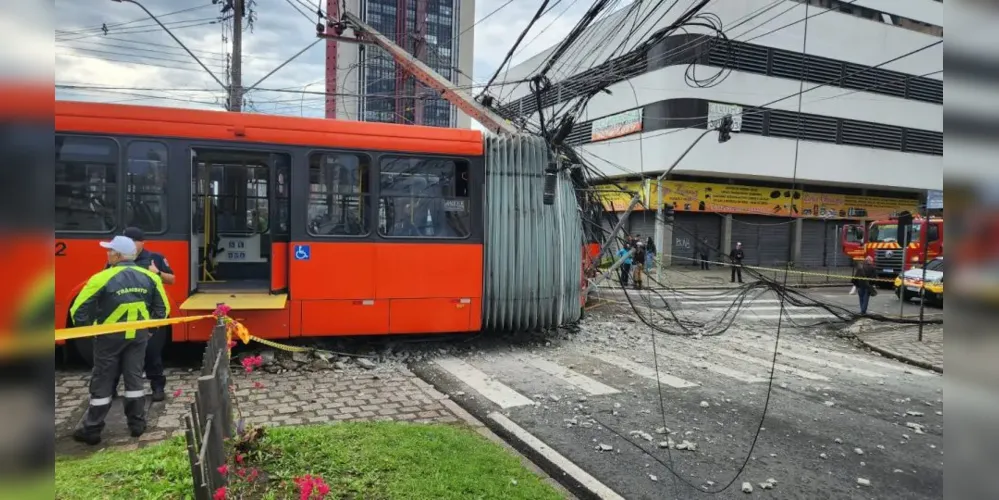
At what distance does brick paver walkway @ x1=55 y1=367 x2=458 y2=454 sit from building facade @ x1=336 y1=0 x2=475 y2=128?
14.4 meters

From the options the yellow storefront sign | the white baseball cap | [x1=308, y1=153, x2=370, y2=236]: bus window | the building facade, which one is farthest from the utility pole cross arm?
the yellow storefront sign

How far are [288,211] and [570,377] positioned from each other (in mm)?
4586

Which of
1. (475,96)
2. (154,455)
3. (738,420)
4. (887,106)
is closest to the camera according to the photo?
(154,455)

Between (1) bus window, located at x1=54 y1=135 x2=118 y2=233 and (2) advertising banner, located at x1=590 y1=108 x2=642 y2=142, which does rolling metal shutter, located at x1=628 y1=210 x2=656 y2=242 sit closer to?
(2) advertising banner, located at x1=590 y1=108 x2=642 y2=142

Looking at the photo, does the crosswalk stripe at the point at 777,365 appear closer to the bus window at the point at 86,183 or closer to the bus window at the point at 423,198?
the bus window at the point at 423,198

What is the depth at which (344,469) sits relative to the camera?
433 centimetres

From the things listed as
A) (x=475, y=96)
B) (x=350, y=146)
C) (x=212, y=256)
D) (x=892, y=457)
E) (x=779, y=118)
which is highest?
(x=779, y=118)

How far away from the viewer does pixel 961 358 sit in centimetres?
102

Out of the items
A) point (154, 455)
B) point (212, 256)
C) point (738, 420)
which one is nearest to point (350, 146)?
point (212, 256)

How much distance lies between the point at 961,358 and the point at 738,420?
19.3ft

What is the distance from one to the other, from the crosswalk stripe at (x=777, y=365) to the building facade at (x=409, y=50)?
13650mm

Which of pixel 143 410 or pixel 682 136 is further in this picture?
pixel 682 136

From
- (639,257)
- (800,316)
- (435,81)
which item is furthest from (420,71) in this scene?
(800,316)

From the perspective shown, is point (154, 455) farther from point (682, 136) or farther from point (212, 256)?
point (682, 136)
